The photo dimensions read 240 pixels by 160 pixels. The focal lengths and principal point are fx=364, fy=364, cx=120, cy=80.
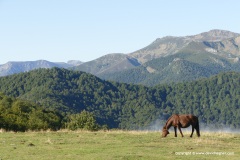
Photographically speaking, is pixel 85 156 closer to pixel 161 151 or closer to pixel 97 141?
pixel 161 151

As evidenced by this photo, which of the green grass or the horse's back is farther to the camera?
the horse's back

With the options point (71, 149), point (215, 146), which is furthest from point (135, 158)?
point (215, 146)

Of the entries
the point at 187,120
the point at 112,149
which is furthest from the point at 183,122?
the point at 112,149

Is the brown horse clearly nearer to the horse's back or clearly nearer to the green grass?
the horse's back

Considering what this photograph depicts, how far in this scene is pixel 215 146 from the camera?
997 inches

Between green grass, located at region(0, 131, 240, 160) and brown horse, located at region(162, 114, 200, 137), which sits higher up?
brown horse, located at region(162, 114, 200, 137)

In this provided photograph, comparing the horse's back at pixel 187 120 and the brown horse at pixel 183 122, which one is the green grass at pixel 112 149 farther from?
the horse's back at pixel 187 120

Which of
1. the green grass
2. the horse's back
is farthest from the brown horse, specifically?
the green grass

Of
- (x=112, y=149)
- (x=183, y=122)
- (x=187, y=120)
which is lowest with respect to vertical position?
(x=112, y=149)

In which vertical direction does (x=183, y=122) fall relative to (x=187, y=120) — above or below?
below

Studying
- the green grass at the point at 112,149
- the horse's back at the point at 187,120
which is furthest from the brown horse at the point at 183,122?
the green grass at the point at 112,149

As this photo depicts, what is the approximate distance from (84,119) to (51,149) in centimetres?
5778

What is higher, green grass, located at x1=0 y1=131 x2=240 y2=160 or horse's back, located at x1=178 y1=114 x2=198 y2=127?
horse's back, located at x1=178 y1=114 x2=198 y2=127

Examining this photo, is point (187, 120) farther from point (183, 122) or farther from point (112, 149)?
point (112, 149)
